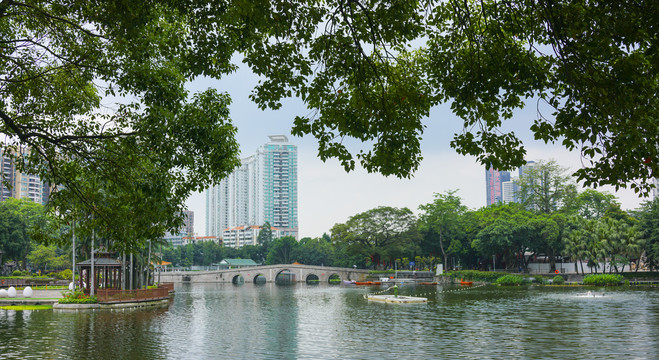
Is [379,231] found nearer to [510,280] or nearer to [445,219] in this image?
[445,219]

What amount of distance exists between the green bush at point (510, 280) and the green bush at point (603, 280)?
840 cm

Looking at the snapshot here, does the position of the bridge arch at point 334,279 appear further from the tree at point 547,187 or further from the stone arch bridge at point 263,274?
the tree at point 547,187

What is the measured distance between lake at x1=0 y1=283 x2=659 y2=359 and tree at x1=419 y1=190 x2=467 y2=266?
50.6 meters

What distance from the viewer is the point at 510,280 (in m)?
70.8

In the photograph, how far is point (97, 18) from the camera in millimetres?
10172

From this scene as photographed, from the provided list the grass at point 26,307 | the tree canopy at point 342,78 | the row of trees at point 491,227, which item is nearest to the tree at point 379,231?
the row of trees at point 491,227

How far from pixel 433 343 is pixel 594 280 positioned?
48017 millimetres

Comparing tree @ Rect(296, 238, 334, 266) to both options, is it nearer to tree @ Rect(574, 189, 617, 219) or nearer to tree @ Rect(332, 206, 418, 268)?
tree @ Rect(332, 206, 418, 268)

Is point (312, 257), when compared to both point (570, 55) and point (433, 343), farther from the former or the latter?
point (570, 55)

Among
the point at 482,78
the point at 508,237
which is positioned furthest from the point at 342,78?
the point at 508,237

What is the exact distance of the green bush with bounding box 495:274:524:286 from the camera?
7038cm

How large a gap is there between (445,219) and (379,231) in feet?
38.8

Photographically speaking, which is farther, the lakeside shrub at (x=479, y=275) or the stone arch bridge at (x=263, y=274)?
the stone arch bridge at (x=263, y=274)

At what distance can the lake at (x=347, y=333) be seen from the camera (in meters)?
20.5
